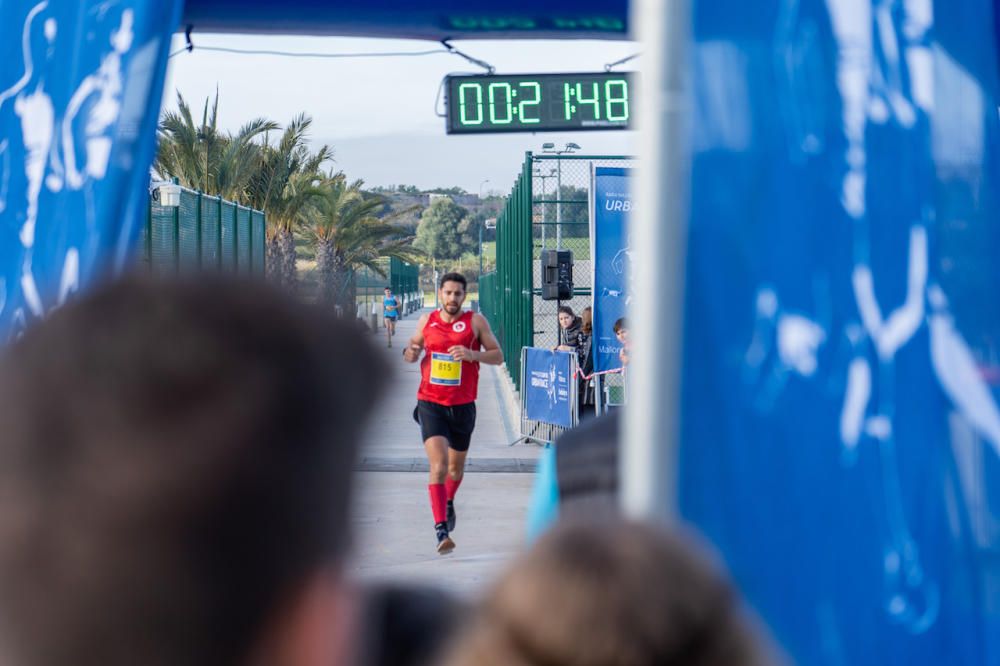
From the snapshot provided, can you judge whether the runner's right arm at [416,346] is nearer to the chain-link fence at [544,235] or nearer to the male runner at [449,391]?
the male runner at [449,391]

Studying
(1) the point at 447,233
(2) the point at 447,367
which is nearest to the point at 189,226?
(2) the point at 447,367

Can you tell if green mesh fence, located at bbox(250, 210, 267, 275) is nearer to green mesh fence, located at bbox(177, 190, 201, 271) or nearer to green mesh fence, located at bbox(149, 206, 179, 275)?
green mesh fence, located at bbox(177, 190, 201, 271)

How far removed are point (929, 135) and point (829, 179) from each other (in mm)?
257

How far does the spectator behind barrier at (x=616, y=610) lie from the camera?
793 millimetres

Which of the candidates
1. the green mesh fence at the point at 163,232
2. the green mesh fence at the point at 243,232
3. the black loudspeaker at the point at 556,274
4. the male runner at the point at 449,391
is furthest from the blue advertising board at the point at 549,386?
the green mesh fence at the point at 163,232

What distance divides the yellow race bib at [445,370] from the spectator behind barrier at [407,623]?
7.91 metres

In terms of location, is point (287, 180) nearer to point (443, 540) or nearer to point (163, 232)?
point (163, 232)

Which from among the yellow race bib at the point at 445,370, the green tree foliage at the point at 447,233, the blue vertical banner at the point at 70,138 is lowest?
the yellow race bib at the point at 445,370

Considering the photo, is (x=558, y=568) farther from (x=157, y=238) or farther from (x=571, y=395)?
(x=571, y=395)

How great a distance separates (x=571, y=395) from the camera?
12.5 m

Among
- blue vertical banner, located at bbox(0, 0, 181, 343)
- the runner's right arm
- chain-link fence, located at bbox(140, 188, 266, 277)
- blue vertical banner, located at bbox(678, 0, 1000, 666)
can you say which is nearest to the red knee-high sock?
the runner's right arm

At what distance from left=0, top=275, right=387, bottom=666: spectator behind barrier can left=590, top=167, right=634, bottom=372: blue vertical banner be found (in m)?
11.3

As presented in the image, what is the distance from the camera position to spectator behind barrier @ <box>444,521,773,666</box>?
0.79m

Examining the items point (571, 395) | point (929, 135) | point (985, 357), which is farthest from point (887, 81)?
point (571, 395)
